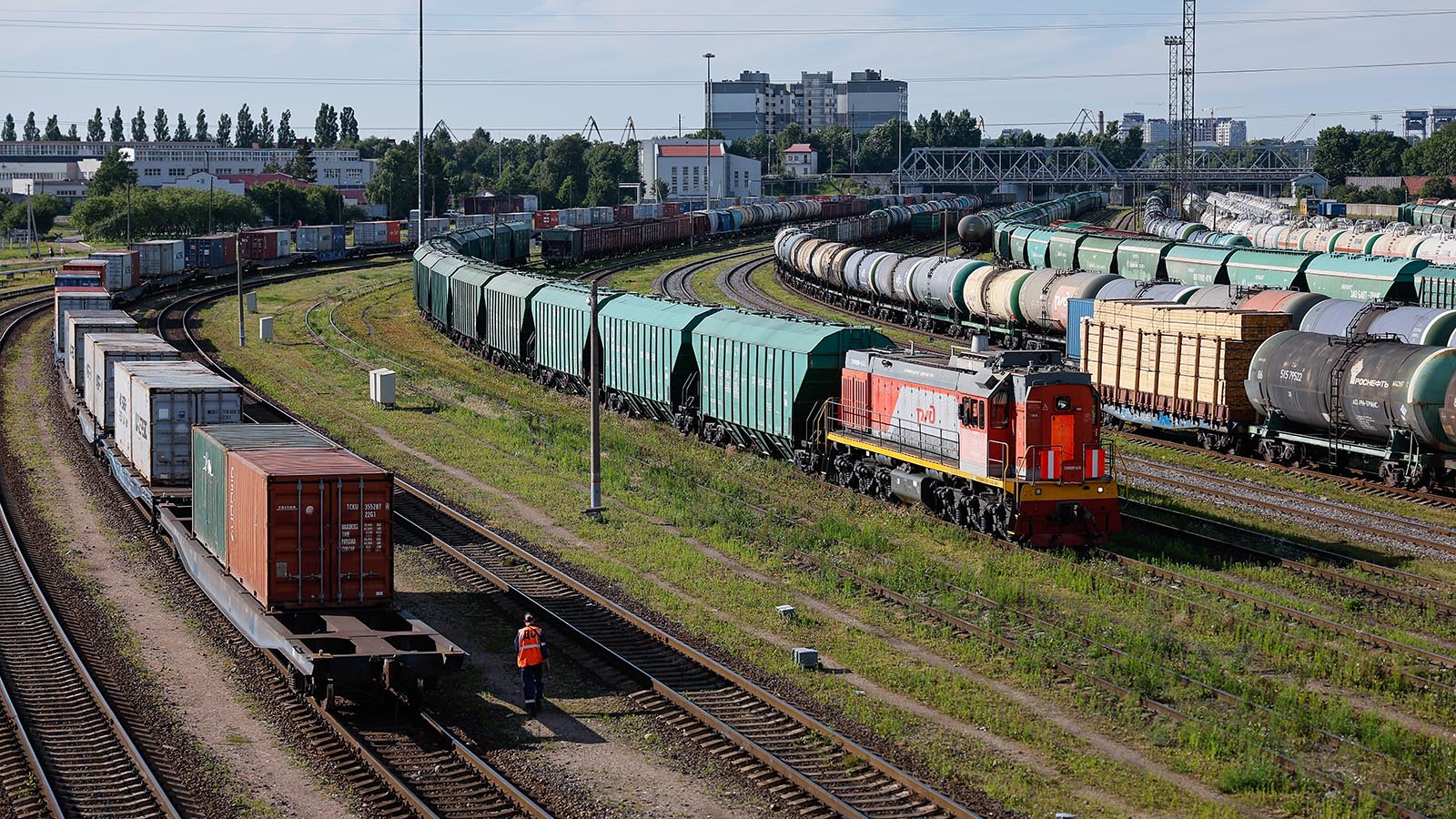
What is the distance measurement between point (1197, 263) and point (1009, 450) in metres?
38.5

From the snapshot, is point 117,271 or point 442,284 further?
point 117,271

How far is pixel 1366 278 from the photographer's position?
54406 mm

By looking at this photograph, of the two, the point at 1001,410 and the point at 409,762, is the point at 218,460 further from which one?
the point at 1001,410

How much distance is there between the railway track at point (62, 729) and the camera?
18.5 m

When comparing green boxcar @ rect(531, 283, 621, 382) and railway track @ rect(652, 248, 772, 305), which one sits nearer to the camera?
green boxcar @ rect(531, 283, 621, 382)

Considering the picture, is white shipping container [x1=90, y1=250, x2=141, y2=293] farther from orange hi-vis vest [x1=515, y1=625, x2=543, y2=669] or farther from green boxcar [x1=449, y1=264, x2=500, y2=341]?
orange hi-vis vest [x1=515, y1=625, x2=543, y2=669]

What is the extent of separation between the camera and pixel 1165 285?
51.8 meters

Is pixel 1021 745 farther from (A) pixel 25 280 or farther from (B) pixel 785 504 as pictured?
(A) pixel 25 280

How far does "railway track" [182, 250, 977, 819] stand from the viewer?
18.2 m

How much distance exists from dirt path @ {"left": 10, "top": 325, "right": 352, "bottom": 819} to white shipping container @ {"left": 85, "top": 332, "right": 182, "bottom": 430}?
220 centimetres

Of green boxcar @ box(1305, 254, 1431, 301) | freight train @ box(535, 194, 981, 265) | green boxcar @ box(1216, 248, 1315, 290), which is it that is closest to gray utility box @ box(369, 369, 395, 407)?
green boxcar @ box(1216, 248, 1315, 290)

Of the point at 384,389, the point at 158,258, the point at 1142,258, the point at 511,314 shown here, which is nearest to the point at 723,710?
the point at 384,389

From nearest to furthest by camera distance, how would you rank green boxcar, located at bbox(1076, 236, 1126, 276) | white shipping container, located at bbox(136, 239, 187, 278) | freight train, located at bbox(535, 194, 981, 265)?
green boxcar, located at bbox(1076, 236, 1126, 276) → white shipping container, located at bbox(136, 239, 187, 278) → freight train, located at bbox(535, 194, 981, 265)

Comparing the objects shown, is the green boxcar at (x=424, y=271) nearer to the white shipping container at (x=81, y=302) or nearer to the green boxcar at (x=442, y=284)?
the green boxcar at (x=442, y=284)
